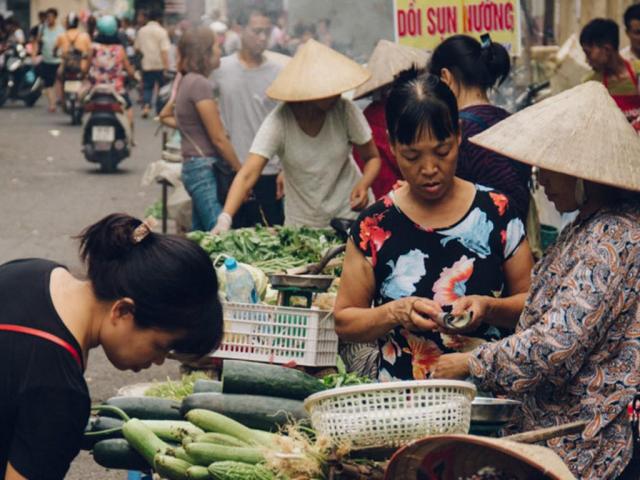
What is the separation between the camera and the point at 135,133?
77.3 feet

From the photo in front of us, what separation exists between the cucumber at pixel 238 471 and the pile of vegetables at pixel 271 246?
8.23 ft

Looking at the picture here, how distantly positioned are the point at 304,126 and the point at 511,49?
5.73ft

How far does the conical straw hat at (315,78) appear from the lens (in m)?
6.84

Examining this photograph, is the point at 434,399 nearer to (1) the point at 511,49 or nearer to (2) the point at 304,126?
(2) the point at 304,126

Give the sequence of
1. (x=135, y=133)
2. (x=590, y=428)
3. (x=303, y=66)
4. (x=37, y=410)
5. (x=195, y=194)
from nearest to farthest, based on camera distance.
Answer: (x=37, y=410) → (x=590, y=428) → (x=303, y=66) → (x=195, y=194) → (x=135, y=133)

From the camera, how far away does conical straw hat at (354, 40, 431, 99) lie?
7.75 meters

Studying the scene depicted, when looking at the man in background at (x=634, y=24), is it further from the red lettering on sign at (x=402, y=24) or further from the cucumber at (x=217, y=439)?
the cucumber at (x=217, y=439)

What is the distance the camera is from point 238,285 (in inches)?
209

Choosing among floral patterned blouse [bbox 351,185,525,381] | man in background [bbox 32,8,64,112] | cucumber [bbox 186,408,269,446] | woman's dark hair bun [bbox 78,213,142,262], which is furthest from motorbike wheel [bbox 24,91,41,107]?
woman's dark hair bun [bbox 78,213,142,262]

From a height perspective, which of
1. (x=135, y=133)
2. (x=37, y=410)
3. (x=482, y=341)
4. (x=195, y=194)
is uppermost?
(x=37, y=410)

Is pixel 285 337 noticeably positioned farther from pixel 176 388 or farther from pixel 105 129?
pixel 105 129

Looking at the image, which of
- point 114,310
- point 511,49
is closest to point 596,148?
point 114,310

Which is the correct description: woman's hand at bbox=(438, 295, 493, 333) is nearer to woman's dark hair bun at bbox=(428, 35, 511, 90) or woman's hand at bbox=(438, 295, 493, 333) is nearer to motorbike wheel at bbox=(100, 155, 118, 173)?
woman's dark hair bun at bbox=(428, 35, 511, 90)

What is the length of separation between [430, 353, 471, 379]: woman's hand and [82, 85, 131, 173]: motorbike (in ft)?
45.5
